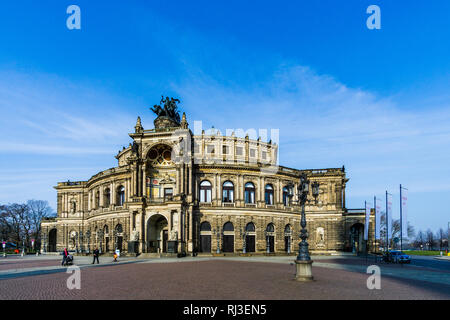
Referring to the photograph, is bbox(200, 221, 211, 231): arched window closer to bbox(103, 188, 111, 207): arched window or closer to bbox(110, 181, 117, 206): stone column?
bbox(110, 181, 117, 206): stone column

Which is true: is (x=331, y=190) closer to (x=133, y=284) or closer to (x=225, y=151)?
(x=225, y=151)

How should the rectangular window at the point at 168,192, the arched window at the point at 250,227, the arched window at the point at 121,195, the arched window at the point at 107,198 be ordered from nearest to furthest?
the rectangular window at the point at 168,192, the arched window at the point at 250,227, the arched window at the point at 121,195, the arched window at the point at 107,198

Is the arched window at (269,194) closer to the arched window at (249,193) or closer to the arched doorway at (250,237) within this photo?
the arched window at (249,193)

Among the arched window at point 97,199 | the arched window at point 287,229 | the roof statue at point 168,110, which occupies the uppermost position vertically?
the roof statue at point 168,110

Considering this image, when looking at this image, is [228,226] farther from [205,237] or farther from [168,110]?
[168,110]

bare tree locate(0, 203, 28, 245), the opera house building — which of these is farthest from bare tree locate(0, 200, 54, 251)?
the opera house building

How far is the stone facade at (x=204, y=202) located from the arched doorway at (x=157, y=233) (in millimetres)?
148

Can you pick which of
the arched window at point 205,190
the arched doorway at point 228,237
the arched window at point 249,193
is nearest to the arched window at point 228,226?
the arched doorway at point 228,237

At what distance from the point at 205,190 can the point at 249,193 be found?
711 cm

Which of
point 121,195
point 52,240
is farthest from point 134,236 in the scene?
point 52,240

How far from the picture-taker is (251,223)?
190 ft

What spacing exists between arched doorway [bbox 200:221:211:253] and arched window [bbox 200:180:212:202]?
145 inches

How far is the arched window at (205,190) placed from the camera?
57.2 meters

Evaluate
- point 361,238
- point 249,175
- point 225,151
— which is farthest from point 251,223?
point 361,238
